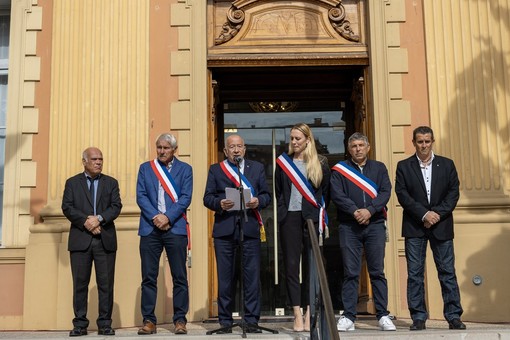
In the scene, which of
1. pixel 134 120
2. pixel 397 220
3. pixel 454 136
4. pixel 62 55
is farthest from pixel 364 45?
pixel 62 55

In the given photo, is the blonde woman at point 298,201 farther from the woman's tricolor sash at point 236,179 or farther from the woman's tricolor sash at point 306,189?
the woman's tricolor sash at point 236,179

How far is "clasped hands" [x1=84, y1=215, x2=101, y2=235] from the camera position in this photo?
23.2 ft

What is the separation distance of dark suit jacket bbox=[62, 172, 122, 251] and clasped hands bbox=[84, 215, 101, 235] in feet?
0.12

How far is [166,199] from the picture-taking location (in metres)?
7.04

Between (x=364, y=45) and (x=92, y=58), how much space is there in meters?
3.20

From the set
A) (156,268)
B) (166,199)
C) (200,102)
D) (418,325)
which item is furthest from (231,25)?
(418,325)

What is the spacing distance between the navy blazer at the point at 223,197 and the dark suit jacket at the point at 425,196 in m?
1.25

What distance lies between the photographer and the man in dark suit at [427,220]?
6.84 meters

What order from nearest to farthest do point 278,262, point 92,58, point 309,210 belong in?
1. point 309,210
2. point 92,58
3. point 278,262

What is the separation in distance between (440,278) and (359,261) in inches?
28.9

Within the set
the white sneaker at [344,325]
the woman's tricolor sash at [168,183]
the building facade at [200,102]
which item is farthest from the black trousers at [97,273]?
the white sneaker at [344,325]

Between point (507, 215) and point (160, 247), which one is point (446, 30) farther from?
point (160, 247)

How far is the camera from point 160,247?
7.03 meters

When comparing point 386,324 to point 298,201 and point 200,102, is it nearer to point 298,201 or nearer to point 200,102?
point 298,201
